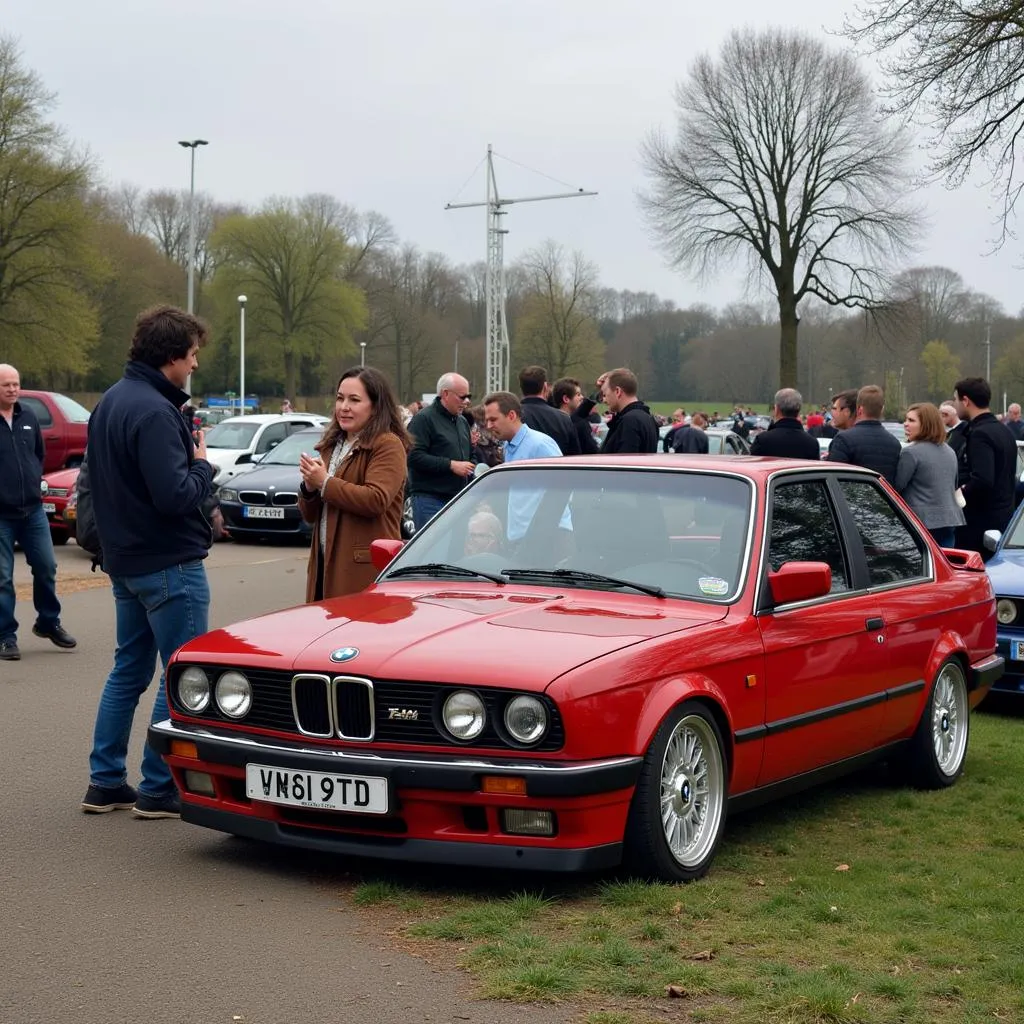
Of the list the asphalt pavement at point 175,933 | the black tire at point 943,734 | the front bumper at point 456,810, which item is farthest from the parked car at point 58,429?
the front bumper at point 456,810

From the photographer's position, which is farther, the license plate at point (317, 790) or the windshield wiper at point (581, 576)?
the windshield wiper at point (581, 576)

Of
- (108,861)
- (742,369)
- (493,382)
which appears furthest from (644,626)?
(742,369)

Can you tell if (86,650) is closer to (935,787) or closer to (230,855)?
(230,855)

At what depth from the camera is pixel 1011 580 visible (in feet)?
30.9

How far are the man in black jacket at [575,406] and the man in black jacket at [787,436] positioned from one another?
1.86m

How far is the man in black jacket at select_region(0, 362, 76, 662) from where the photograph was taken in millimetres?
10586

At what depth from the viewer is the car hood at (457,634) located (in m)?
5.04

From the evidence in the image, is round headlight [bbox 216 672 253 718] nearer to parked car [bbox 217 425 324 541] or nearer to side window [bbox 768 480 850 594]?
side window [bbox 768 480 850 594]

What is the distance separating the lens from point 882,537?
282 inches

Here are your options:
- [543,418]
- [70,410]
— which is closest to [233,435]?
[70,410]

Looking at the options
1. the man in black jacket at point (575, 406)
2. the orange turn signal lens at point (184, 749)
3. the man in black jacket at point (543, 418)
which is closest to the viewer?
the orange turn signal lens at point (184, 749)

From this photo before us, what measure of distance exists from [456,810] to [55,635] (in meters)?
6.80

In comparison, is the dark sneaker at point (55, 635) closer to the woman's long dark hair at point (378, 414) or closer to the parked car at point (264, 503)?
the woman's long dark hair at point (378, 414)

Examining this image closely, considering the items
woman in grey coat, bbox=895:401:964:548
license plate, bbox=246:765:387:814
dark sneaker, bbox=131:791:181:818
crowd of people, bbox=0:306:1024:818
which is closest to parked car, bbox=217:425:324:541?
crowd of people, bbox=0:306:1024:818
